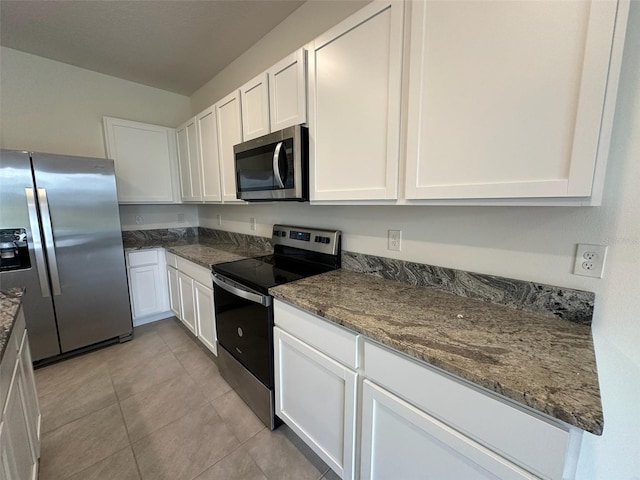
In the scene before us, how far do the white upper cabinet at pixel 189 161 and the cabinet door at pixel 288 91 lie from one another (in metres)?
1.30

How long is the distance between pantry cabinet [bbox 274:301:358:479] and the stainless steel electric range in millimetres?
101

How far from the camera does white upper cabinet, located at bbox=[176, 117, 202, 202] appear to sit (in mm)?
2605

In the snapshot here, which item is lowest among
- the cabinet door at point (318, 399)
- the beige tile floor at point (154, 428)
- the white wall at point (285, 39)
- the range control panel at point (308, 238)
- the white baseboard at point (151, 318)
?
the beige tile floor at point (154, 428)

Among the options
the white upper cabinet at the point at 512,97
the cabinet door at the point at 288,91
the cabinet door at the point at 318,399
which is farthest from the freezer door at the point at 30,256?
the white upper cabinet at the point at 512,97

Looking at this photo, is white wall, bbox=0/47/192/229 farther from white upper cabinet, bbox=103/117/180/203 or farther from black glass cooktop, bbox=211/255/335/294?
black glass cooktop, bbox=211/255/335/294

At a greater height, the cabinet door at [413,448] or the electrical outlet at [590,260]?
the electrical outlet at [590,260]

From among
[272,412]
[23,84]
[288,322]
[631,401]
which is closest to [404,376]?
[288,322]

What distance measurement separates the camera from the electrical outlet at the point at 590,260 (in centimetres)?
91

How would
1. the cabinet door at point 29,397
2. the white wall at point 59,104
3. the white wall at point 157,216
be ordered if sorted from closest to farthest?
the cabinet door at point 29,397 < the white wall at point 59,104 < the white wall at point 157,216

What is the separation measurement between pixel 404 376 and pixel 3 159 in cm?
285

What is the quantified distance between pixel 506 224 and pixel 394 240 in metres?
0.53

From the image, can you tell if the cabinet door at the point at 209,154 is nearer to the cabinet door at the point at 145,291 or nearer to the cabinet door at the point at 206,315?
the cabinet door at the point at 206,315

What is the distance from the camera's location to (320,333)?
116 cm

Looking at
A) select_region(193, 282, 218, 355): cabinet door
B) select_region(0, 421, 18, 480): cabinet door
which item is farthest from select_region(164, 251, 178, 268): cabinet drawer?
select_region(0, 421, 18, 480): cabinet door
